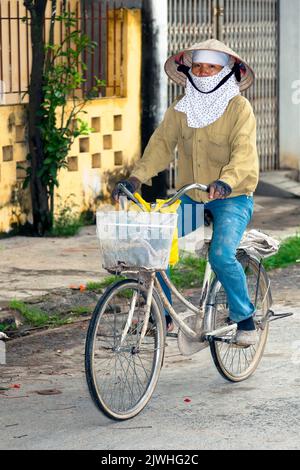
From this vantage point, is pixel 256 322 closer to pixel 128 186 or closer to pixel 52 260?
pixel 128 186

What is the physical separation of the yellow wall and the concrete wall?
3.32 m

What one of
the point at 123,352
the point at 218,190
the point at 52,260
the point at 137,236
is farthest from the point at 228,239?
the point at 52,260

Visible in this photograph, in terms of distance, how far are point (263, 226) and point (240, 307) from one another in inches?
231

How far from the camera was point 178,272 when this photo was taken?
1034 centimetres

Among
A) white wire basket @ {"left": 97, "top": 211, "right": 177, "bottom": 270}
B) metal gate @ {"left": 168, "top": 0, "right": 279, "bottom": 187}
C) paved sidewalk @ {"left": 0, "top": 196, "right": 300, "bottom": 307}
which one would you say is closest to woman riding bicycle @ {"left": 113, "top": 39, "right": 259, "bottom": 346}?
white wire basket @ {"left": 97, "top": 211, "right": 177, "bottom": 270}

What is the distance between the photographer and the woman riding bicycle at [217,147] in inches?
269

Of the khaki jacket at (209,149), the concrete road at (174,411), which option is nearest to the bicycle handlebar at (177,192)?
the khaki jacket at (209,149)

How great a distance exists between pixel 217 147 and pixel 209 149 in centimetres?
4

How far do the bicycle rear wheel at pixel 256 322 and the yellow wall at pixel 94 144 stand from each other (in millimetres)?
4798

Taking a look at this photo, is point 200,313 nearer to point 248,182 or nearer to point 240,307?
point 240,307

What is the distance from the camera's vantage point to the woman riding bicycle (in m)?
6.83

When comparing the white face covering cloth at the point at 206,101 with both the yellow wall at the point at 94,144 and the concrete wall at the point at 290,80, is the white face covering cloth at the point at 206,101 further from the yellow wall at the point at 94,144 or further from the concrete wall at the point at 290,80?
the concrete wall at the point at 290,80

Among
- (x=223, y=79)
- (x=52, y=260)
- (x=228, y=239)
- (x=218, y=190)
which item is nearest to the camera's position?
(x=218, y=190)

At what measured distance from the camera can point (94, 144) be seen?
12.8m
